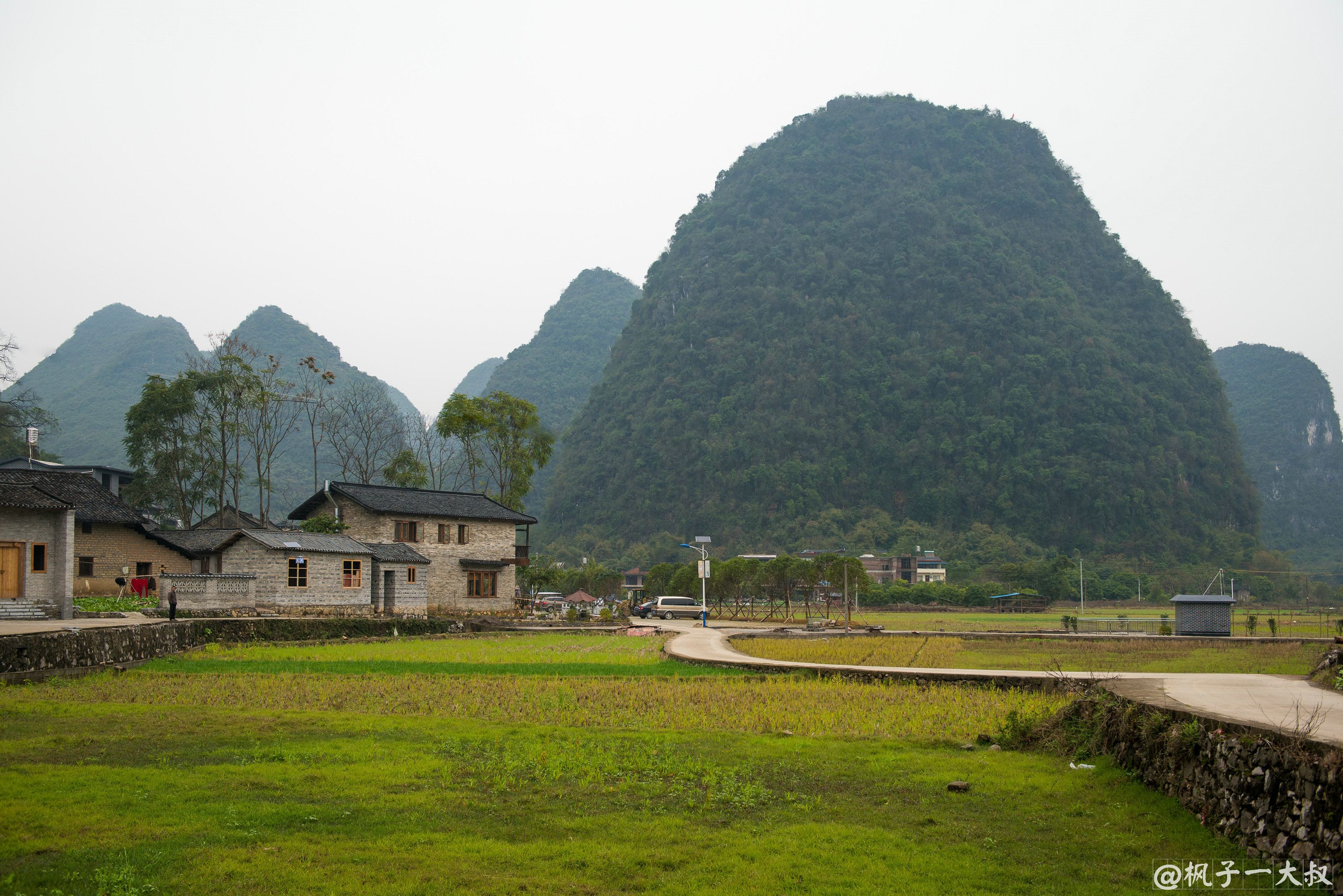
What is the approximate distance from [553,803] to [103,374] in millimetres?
167338

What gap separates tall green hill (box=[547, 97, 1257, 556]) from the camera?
131 meters

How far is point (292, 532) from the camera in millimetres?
43469

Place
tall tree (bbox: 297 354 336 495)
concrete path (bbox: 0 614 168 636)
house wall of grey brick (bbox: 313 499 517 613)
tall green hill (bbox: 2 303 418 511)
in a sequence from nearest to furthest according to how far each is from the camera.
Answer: concrete path (bbox: 0 614 168 636), house wall of grey brick (bbox: 313 499 517 613), tall tree (bbox: 297 354 336 495), tall green hill (bbox: 2 303 418 511)

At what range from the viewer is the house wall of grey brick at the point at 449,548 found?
49.5 m

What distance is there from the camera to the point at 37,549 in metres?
30.0

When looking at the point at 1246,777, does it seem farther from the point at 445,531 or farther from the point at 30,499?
the point at 445,531

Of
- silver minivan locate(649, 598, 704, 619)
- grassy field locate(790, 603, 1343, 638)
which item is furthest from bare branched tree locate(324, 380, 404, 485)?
grassy field locate(790, 603, 1343, 638)

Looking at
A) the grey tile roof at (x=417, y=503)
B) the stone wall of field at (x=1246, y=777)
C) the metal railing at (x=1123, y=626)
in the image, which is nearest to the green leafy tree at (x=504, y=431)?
the grey tile roof at (x=417, y=503)

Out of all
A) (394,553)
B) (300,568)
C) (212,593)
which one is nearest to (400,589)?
(394,553)

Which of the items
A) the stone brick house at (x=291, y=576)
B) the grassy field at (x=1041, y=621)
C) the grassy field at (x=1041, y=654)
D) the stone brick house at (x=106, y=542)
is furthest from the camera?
the grassy field at (x=1041, y=621)

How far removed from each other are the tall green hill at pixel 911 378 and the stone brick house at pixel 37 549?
99.9 m

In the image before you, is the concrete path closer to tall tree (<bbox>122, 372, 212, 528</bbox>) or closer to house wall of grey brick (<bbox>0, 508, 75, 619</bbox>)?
house wall of grey brick (<bbox>0, 508, 75, 619</bbox>)

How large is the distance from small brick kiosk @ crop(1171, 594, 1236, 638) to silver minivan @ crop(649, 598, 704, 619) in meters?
27.8

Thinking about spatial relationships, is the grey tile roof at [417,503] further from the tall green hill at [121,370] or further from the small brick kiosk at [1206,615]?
the tall green hill at [121,370]
